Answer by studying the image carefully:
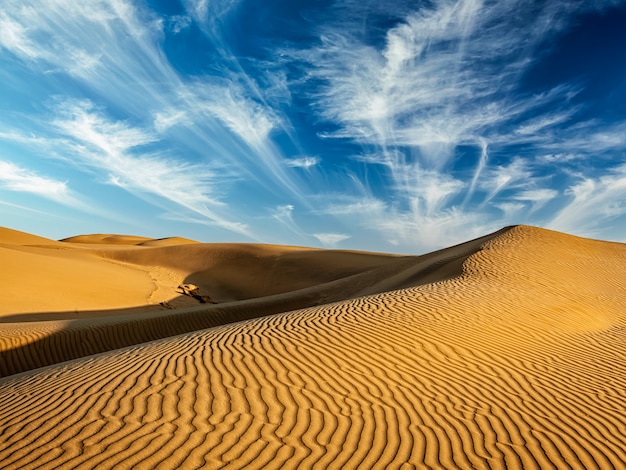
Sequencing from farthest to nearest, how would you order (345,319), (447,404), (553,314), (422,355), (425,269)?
(425,269) < (553,314) < (345,319) < (422,355) < (447,404)

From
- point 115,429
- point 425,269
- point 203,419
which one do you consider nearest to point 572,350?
point 203,419

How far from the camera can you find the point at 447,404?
5.20 m

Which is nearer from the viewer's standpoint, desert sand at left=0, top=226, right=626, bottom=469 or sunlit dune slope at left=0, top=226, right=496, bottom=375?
desert sand at left=0, top=226, right=626, bottom=469

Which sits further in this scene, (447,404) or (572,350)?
(572,350)

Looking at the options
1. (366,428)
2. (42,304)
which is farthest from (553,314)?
(42,304)

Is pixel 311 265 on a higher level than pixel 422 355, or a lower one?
higher

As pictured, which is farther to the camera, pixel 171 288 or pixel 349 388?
pixel 171 288

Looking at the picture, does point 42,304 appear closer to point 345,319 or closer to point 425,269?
point 345,319

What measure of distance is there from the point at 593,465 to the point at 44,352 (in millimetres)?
12327

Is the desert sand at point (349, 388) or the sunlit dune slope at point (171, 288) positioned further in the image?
the sunlit dune slope at point (171, 288)

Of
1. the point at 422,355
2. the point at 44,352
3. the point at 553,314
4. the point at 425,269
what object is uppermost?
the point at 425,269

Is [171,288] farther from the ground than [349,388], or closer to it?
farther from the ground

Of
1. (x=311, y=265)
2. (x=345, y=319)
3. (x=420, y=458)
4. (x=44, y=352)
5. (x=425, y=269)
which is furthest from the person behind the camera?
(x=311, y=265)

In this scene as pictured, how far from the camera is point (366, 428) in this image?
14.7 feet
